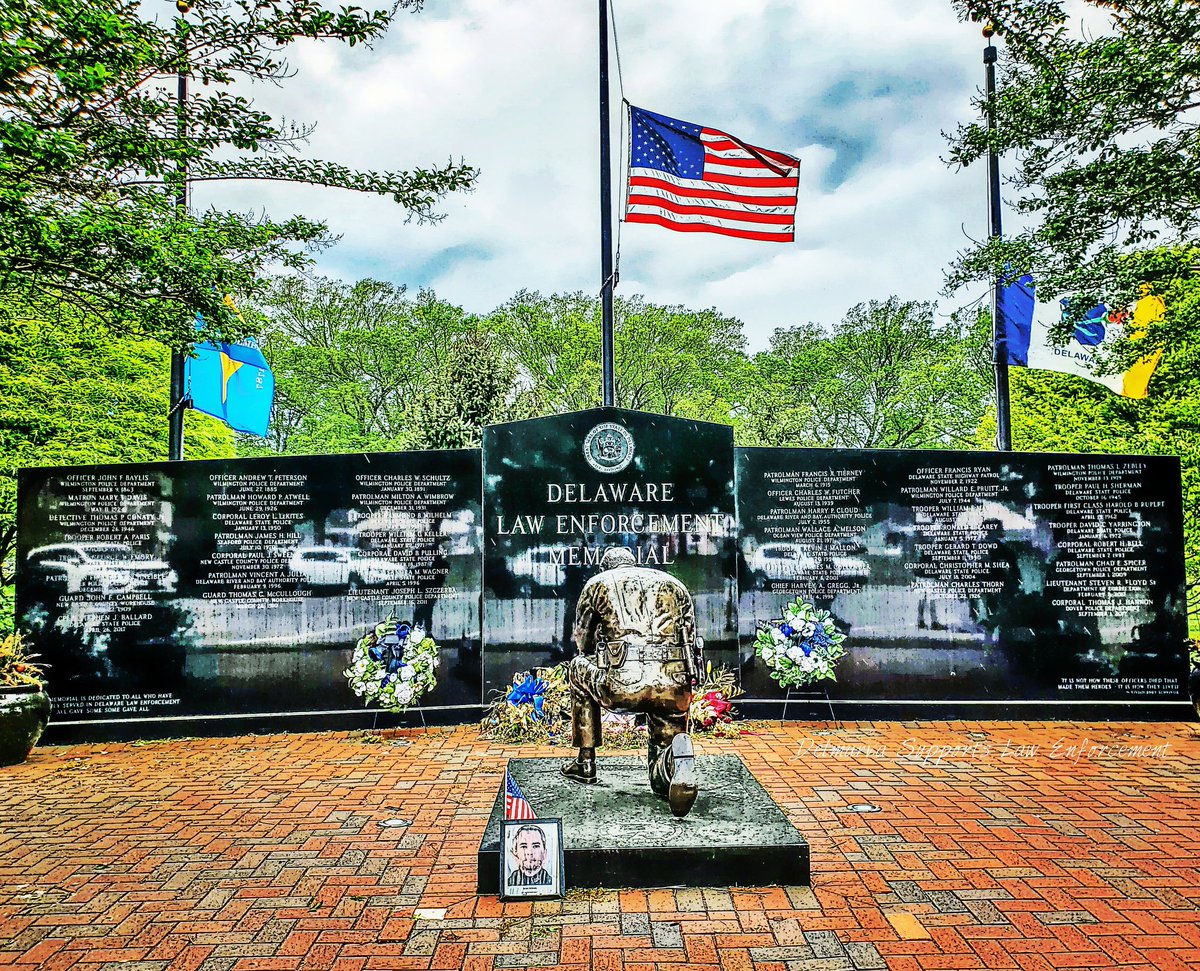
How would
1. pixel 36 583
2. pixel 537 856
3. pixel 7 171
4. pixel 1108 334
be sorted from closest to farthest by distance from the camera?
1. pixel 537 856
2. pixel 7 171
3. pixel 36 583
4. pixel 1108 334

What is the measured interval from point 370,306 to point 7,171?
22444mm

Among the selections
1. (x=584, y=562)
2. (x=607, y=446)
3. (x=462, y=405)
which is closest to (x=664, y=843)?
(x=584, y=562)

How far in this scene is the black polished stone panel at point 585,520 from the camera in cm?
809

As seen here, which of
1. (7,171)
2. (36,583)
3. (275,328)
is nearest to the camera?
(7,171)

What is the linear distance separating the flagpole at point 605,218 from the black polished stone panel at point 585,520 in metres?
0.83

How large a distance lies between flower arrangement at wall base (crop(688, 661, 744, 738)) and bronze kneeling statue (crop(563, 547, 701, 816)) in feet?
9.90

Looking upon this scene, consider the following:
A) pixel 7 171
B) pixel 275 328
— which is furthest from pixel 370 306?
pixel 7 171

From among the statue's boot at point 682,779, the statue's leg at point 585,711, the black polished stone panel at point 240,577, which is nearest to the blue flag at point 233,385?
the black polished stone panel at point 240,577

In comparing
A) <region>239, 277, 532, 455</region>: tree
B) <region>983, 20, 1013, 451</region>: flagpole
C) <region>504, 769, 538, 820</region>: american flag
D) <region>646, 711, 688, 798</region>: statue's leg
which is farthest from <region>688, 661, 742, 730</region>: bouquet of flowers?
<region>239, 277, 532, 455</region>: tree

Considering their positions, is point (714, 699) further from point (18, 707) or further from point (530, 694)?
point (18, 707)

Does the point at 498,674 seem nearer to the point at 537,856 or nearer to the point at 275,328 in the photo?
the point at 537,856

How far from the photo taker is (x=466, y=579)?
322 inches

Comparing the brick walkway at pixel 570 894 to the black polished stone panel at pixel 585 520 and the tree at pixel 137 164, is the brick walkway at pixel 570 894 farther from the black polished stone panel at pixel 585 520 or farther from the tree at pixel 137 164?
the tree at pixel 137 164

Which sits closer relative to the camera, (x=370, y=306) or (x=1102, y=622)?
(x=1102, y=622)
